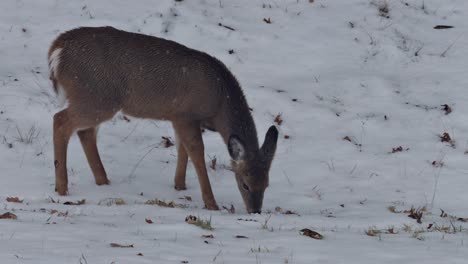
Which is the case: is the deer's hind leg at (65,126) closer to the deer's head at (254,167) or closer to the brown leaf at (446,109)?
the deer's head at (254,167)

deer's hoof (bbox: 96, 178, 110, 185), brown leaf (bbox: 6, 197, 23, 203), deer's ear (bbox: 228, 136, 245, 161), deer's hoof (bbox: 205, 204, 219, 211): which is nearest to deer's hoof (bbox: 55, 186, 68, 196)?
deer's hoof (bbox: 96, 178, 110, 185)

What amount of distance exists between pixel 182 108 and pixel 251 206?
4.74ft

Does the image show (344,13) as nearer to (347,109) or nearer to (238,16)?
(238,16)

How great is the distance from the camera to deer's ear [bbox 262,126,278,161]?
9.27 metres

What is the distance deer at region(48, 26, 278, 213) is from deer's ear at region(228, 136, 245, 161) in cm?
1

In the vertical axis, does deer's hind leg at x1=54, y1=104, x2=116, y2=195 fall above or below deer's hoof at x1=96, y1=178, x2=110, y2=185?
above

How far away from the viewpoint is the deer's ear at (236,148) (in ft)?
30.2

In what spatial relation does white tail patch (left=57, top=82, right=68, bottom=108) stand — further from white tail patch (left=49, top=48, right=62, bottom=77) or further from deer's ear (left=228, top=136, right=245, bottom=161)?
deer's ear (left=228, top=136, right=245, bottom=161)

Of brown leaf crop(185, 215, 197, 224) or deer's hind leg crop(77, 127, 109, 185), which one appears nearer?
brown leaf crop(185, 215, 197, 224)

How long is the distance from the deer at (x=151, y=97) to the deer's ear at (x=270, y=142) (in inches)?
0.4

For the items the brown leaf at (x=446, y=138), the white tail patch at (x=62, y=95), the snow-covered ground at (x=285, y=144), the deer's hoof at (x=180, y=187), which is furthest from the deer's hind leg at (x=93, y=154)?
the brown leaf at (x=446, y=138)

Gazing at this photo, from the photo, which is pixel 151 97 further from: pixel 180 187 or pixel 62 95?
pixel 180 187

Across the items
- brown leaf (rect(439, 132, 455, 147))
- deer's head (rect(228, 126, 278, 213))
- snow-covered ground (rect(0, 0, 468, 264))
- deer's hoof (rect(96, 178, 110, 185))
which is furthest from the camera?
brown leaf (rect(439, 132, 455, 147))

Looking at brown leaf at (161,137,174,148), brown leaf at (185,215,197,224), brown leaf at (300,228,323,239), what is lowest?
brown leaf at (185,215,197,224)
